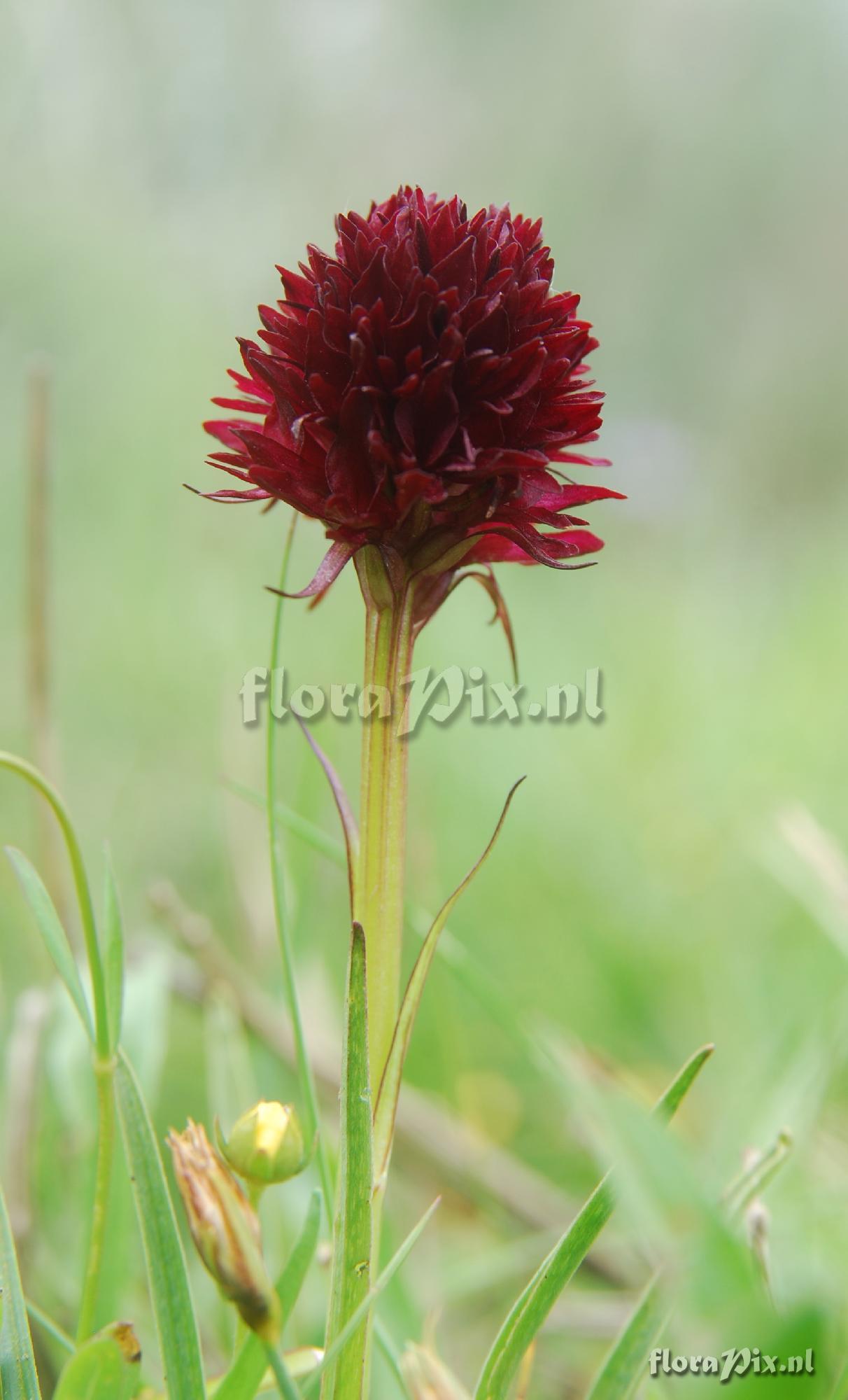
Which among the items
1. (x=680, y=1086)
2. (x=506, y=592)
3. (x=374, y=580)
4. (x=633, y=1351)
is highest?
(x=506, y=592)

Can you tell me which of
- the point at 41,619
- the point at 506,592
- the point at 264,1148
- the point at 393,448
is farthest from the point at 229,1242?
the point at 506,592

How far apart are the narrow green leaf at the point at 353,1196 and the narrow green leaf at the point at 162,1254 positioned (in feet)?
0.16

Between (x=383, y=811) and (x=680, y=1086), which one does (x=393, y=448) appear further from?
(x=680, y=1086)

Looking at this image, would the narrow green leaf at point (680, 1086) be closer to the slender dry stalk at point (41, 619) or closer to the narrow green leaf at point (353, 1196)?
the narrow green leaf at point (353, 1196)

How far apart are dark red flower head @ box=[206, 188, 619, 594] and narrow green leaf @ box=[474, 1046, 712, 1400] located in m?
0.20

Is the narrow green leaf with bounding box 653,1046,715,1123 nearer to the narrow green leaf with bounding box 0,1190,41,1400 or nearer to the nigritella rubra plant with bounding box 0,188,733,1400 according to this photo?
the nigritella rubra plant with bounding box 0,188,733,1400

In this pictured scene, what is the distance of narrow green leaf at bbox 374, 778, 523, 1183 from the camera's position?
370 mm

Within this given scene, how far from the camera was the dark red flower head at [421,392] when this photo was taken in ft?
1.20

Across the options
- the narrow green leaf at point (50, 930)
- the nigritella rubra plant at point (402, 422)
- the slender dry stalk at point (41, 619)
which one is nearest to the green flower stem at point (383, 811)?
the nigritella rubra plant at point (402, 422)

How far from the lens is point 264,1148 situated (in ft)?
1.12

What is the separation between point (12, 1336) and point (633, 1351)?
0.22 meters

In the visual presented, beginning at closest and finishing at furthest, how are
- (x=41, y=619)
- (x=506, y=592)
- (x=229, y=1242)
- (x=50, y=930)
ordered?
(x=229, y=1242), (x=50, y=930), (x=41, y=619), (x=506, y=592)

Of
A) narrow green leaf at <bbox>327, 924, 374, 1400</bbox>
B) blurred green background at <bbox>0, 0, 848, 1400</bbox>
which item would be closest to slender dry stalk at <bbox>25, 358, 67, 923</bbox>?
blurred green background at <bbox>0, 0, 848, 1400</bbox>

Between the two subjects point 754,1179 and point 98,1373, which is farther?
point 754,1179
